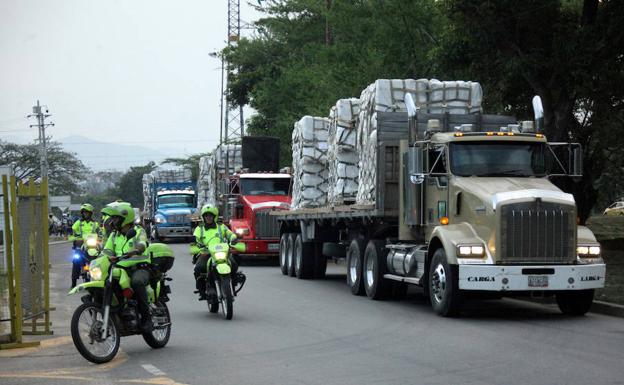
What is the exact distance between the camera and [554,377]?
10422 mm

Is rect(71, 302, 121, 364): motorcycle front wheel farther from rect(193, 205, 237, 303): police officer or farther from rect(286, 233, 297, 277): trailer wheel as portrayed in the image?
rect(286, 233, 297, 277): trailer wheel

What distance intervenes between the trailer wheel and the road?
797 cm

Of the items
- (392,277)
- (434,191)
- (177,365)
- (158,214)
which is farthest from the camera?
(158,214)

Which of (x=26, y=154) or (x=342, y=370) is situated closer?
(x=342, y=370)

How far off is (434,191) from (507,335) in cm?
400

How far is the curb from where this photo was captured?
658 inches

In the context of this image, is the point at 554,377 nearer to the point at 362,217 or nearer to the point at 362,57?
the point at 362,217

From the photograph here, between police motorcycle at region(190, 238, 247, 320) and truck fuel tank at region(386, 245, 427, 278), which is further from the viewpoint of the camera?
truck fuel tank at region(386, 245, 427, 278)

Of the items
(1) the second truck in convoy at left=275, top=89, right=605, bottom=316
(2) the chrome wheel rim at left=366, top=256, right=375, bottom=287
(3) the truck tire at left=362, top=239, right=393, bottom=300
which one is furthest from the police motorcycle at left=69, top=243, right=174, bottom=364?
(2) the chrome wheel rim at left=366, top=256, right=375, bottom=287

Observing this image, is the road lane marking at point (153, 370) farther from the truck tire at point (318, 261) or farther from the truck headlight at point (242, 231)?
the truck headlight at point (242, 231)

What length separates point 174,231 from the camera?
170ft

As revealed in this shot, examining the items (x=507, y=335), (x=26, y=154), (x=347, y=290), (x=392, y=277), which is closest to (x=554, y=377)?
(x=507, y=335)

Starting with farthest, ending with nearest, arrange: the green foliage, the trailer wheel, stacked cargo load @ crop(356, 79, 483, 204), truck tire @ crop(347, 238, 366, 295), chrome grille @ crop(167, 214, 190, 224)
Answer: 1. chrome grille @ crop(167, 214, 190, 224)
2. the green foliage
3. the trailer wheel
4. truck tire @ crop(347, 238, 366, 295)
5. stacked cargo load @ crop(356, 79, 483, 204)

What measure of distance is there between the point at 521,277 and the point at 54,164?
105605 millimetres
